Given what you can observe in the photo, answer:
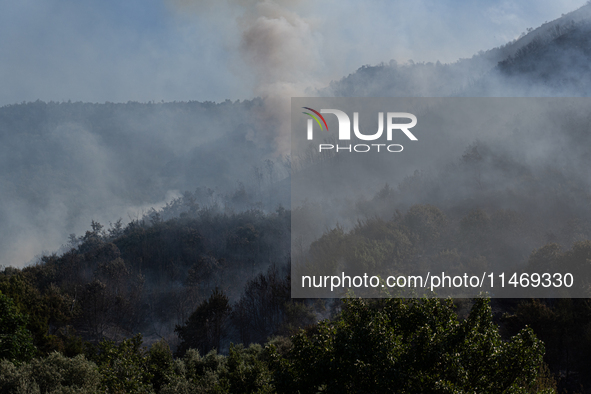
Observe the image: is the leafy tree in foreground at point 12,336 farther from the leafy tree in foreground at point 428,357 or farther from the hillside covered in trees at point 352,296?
the leafy tree in foreground at point 428,357

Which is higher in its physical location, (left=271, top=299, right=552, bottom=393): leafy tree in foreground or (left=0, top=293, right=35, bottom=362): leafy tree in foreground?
(left=271, top=299, right=552, bottom=393): leafy tree in foreground

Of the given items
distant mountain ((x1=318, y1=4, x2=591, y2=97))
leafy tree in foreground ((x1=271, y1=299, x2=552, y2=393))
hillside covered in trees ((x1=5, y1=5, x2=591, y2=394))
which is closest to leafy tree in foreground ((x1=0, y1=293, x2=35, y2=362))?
hillside covered in trees ((x1=5, y1=5, x2=591, y2=394))

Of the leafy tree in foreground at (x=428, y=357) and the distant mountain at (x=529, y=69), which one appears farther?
the distant mountain at (x=529, y=69)

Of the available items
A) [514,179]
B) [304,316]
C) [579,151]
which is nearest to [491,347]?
[304,316]

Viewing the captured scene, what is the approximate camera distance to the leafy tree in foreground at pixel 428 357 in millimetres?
7590

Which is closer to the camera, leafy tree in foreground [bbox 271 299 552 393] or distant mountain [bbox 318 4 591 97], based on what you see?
leafy tree in foreground [bbox 271 299 552 393]

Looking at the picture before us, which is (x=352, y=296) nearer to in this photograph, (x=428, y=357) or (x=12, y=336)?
(x=428, y=357)

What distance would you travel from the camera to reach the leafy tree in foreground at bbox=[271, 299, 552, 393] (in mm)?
7590

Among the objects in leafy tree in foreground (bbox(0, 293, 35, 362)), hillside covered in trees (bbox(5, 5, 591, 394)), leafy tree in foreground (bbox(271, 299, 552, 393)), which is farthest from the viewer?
leafy tree in foreground (bbox(0, 293, 35, 362))

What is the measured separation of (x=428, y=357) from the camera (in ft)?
25.6

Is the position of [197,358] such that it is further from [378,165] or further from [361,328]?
[378,165]

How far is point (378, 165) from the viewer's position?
100 meters

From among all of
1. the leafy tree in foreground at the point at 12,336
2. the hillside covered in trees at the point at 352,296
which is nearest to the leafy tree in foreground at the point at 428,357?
the hillside covered in trees at the point at 352,296

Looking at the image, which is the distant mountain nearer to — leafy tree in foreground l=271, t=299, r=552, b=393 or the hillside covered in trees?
the hillside covered in trees
